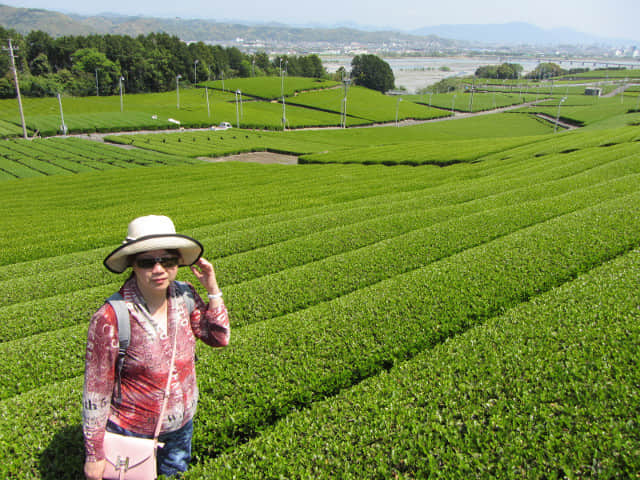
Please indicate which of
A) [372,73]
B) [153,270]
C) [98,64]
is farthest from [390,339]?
[372,73]

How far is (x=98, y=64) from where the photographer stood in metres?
142

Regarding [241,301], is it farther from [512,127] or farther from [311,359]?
[512,127]

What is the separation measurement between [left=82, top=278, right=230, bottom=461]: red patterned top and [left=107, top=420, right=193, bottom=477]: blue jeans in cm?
9

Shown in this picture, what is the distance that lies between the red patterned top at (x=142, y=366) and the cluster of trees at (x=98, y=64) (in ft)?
494

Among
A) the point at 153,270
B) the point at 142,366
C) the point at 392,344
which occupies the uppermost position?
the point at 153,270

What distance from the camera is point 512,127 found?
4353 inches

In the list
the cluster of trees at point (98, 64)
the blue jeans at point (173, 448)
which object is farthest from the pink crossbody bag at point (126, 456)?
the cluster of trees at point (98, 64)

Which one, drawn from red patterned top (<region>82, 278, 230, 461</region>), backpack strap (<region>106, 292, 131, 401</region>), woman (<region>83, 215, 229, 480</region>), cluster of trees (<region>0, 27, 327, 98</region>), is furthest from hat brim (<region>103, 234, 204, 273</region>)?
cluster of trees (<region>0, 27, 327, 98</region>)

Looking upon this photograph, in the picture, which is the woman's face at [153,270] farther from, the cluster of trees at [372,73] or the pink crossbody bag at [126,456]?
the cluster of trees at [372,73]

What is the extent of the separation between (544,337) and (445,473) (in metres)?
3.97

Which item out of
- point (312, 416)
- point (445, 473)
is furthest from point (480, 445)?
point (312, 416)

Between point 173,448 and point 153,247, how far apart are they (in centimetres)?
240

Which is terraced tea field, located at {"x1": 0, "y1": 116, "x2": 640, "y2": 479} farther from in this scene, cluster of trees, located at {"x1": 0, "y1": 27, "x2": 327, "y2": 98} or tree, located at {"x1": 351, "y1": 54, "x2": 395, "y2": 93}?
tree, located at {"x1": 351, "y1": 54, "x2": 395, "y2": 93}

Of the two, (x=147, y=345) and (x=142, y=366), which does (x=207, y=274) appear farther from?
(x=142, y=366)
